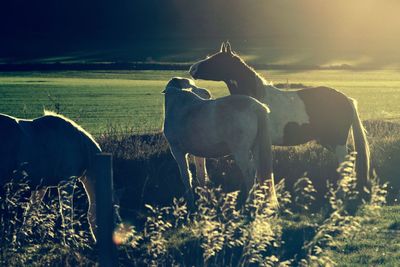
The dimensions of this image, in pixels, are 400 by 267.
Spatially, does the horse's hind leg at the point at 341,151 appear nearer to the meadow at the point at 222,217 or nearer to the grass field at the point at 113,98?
the meadow at the point at 222,217

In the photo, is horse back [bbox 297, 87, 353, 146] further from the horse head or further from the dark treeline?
the dark treeline

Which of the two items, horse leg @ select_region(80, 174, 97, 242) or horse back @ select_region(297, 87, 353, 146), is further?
horse back @ select_region(297, 87, 353, 146)

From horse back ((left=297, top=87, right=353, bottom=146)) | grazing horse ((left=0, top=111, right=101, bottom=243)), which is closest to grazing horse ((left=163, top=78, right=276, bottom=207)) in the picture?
horse back ((left=297, top=87, right=353, bottom=146))

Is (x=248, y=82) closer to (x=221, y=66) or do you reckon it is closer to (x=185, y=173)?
(x=221, y=66)

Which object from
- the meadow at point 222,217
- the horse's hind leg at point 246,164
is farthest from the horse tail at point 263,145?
the meadow at point 222,217

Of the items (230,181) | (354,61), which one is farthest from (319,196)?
(354,61)

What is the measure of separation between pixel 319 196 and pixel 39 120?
15.1 ft

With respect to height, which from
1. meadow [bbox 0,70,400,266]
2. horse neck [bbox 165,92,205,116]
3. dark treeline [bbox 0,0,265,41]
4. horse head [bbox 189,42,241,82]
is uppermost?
dark treeline [bbox 0,0,265,41]

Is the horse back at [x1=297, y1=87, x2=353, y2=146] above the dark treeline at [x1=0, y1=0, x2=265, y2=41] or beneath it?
beneath

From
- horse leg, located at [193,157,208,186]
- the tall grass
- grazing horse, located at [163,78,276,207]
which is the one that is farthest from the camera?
horse leg, located at [193,157,208,186]

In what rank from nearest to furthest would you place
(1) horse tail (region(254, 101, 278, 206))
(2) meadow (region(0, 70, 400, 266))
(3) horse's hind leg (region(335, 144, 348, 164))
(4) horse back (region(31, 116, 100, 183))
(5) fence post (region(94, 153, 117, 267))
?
(5) fence post (region(94, 153, 117, 267)), (2) meadow (region(0, 70, 400, 266)), (4) horse back (region(31, 116, 100, 183)), (1) horse tail (region(254, 101, 278, 206)), (3) horse's hind leg (region(335, 144, 348, 164))

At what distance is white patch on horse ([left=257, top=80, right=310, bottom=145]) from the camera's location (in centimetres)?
1327

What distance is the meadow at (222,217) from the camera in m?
7.39

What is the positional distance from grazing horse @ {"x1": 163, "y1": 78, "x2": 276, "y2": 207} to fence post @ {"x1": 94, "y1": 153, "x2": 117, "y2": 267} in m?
4.21
